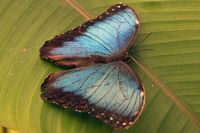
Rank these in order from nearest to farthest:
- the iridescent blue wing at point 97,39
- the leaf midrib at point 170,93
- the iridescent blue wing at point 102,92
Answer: the iridescent blue wing at point 102,92 → the leaf midrib at point 170,93 → the iridescent blue wing at point 97,39

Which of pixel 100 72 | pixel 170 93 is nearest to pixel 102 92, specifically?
pixel 100 72

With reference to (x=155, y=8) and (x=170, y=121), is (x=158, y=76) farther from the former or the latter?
(x=155, y=8)

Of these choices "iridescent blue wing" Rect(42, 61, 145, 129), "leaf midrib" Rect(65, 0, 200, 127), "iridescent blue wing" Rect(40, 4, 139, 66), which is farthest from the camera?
"iridescent blue wing" Rect(40, 4, 139, 66)

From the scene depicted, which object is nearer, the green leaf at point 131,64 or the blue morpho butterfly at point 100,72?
the blue morpho butterfly at point 100,72

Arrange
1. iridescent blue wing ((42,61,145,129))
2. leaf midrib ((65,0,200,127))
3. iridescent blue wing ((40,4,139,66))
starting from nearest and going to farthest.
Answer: iridescent blue wing ((42,61,145,129)) < leaf midrib ((65,0,200,127)) < iridescent blue wing ((40,4,139,66))

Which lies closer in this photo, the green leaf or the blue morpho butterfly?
the blue morpho butterfly

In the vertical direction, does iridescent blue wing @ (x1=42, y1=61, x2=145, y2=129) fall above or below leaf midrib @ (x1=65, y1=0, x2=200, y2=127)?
above

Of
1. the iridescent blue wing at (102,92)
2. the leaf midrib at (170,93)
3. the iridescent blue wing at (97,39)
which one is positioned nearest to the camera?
the iridescent blue wing at (102,92)
